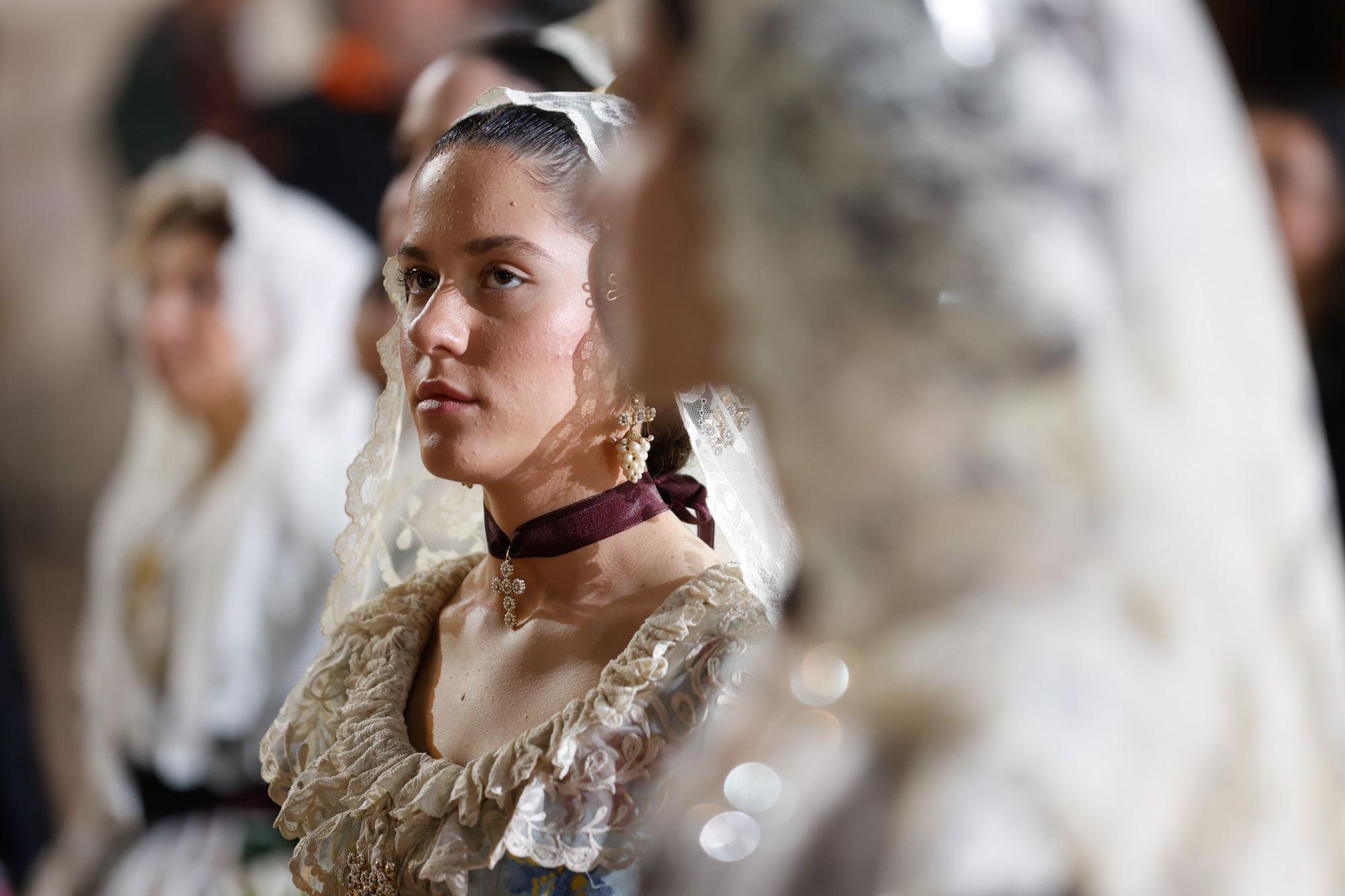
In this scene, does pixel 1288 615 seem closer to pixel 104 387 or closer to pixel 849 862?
pixel 849 862

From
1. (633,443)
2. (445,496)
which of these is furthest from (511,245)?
(445,496)

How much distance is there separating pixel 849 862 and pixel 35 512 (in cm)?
441

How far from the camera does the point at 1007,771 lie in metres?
0.73

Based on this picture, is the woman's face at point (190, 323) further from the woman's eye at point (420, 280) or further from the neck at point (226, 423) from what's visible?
the woman's eye at point (420, 280)

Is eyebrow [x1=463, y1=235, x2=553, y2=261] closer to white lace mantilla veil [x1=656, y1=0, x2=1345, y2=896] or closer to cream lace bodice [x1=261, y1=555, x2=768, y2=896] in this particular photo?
cream lace bodice [x1=261, y1=555, x2=768, y2=896]

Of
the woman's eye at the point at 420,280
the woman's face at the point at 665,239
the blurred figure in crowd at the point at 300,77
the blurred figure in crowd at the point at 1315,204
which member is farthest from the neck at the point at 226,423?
the woman's face at the point at 665,239

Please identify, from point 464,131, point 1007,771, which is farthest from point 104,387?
point 1007,771

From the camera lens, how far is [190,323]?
3.98 metres

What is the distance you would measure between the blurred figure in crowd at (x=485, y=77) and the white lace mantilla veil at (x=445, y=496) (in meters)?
0.56

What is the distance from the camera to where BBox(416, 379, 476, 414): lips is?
1398mm

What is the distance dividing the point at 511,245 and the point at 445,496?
1.66 ft

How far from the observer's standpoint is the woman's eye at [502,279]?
141cm

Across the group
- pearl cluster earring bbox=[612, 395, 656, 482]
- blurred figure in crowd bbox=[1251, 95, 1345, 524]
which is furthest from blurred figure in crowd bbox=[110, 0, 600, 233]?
pearl cluster earring bbox=[612, 395, 656, 482]

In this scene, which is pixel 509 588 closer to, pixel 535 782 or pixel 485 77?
pixel 535 782
